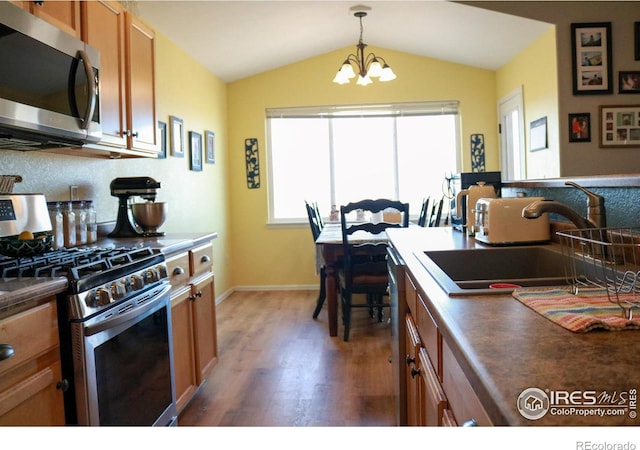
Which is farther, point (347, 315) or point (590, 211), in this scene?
point (347, 315)

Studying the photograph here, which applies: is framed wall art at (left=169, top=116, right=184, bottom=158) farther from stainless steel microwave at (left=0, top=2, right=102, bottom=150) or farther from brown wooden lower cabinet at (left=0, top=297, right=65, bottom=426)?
brown wooden lower cabinet at (left=0, top=297, right=65, bottom=426)

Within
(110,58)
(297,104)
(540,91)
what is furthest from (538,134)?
(110,58)

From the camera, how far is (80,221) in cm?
241

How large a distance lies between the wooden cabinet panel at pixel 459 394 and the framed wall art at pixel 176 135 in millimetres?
3484

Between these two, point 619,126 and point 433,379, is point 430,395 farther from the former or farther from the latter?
point 619,126

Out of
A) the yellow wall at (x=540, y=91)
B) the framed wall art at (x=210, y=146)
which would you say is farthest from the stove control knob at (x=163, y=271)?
the yellow wall at (x=540, y=91)

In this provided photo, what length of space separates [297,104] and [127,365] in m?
4.27

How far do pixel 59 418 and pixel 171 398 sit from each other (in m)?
0.74

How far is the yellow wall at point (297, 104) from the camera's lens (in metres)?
5.49

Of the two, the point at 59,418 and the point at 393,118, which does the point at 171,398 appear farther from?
the point at 393,118

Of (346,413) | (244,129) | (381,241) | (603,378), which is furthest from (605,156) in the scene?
(603,378)

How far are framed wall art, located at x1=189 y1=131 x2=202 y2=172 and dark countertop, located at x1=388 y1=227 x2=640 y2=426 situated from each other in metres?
3.77

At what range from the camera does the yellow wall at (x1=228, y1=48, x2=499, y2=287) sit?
5488 millimetres

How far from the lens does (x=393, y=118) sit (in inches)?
220
